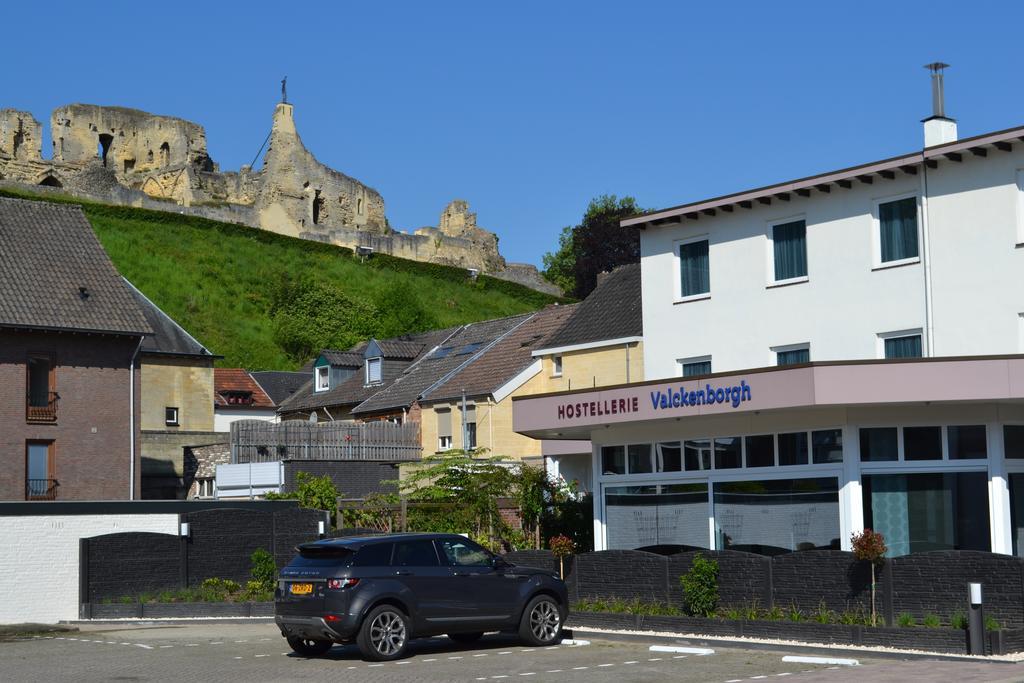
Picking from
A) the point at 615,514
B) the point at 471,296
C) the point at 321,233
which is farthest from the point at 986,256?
the point at 321,233

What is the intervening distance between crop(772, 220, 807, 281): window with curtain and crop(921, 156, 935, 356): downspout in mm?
2808

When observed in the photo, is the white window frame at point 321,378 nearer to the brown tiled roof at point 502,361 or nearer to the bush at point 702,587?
the brown tiled roof at point 502,361

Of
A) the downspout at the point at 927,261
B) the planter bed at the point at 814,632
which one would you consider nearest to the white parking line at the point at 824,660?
the planter bed at the point at 814,632

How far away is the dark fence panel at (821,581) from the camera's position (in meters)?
19.0

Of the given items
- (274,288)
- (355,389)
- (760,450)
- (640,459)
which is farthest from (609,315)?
(274,288)

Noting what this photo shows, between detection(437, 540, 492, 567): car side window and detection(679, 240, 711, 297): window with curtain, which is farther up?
detection(679, 240, 711, 297): window with curtain

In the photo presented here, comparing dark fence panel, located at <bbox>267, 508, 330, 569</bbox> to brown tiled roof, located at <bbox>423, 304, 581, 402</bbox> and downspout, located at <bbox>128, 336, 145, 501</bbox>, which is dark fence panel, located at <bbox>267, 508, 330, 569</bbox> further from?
brown tiled roof, located at <bbox>423, 304, 581, 402</bbox>

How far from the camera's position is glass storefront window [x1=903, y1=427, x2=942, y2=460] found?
21.2m

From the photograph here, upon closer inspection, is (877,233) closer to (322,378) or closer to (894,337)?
(894,337)

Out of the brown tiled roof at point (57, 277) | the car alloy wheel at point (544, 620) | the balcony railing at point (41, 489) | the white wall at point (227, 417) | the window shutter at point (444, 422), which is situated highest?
the brown tiled roof at point (57, 277)

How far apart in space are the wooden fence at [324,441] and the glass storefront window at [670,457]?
842 inches

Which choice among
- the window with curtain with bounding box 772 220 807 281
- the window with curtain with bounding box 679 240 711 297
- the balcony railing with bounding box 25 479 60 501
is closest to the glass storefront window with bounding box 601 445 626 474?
the window with curtain with bounding box 679 240 711 297

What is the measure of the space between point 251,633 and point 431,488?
11.6 meters

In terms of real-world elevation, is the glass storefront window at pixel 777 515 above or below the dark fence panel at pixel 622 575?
above
